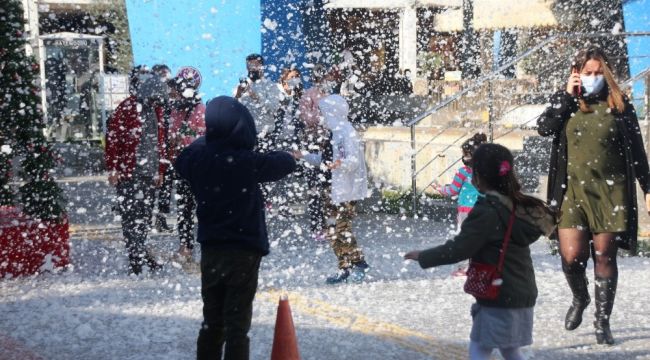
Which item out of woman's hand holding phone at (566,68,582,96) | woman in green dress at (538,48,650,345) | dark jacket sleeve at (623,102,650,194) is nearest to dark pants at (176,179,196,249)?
woman in green dress at (538,48,650,345)

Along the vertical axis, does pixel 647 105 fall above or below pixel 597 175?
above

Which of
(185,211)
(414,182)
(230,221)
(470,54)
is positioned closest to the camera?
(230,221)

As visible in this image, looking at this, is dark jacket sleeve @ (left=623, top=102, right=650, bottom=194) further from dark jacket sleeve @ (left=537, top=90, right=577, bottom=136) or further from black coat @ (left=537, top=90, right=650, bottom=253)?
dark jacket sleeve @ (left=537, top=90, right=577, bottom=136)

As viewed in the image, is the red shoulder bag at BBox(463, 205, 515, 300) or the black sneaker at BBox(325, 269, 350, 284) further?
the black sneaker at BBox(325, 269, 350, 284)

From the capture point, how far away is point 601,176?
6.13 meters

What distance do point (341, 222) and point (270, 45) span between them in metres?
8.19

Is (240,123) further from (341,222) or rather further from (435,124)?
(435,124)

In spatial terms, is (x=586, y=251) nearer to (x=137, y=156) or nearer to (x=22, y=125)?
(x=137, y=156)

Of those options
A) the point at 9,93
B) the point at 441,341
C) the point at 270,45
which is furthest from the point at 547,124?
the point at 270,45

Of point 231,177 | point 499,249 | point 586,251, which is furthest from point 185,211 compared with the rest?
point 499,249

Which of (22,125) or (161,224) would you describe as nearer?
(22,125)

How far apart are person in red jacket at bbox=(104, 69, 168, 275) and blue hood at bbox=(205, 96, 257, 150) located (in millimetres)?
3908

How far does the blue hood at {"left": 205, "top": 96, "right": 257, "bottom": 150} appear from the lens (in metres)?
4.92

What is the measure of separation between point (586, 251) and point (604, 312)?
0.40 meters
